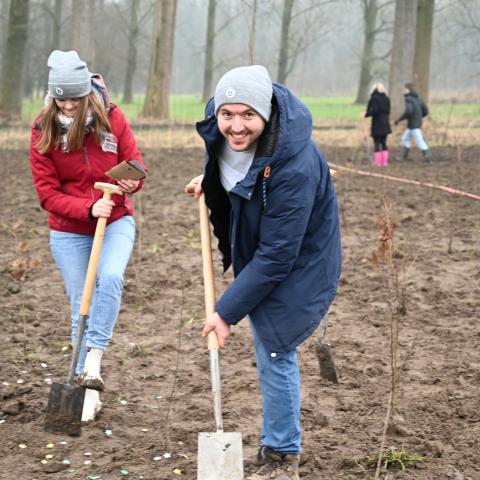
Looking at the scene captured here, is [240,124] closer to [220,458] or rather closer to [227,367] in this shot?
[220,458]

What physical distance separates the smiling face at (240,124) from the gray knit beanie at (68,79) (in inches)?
45.3

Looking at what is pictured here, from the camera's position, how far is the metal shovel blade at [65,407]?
13.5 feet

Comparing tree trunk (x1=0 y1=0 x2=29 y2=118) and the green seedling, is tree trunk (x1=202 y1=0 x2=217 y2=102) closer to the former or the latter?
tree trunk (x1=0 y1=0 x2=29 y2=118)

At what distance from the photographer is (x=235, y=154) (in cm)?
345

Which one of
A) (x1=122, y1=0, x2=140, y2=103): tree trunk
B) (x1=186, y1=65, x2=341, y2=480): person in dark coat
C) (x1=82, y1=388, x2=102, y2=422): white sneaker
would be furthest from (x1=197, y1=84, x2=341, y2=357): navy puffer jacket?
(x1=122, y1=0, x2=140, y2=103): tree trunk

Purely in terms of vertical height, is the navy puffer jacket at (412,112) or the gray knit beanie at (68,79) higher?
the navy puffer jacket at (412,112)

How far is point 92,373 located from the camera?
4316 millimetres

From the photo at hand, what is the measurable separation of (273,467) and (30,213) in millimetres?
7414

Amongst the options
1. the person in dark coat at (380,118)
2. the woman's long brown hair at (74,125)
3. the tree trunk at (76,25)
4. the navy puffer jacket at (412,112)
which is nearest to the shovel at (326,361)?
the woman's long brown hair at (74,125)

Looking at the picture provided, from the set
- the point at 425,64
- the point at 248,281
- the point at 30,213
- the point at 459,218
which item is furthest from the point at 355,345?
the point at 425,64

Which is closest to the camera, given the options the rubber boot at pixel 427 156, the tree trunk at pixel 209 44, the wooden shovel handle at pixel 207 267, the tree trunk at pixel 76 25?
the wooden shovel handle at pixel 207 267

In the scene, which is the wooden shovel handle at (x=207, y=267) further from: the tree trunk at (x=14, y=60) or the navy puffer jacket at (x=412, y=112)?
the tree trunk at (x=14, y=60)

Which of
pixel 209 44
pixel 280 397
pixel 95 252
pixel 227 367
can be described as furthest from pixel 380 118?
pixel 209 44

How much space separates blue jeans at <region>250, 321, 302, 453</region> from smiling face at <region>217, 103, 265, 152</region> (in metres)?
0.79
